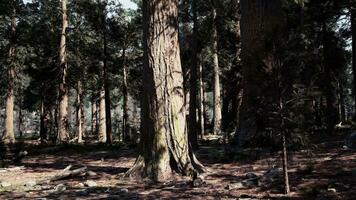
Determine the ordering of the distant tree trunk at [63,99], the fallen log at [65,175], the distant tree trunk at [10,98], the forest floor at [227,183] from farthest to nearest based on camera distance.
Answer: the distant tree trunk at [10,98]
the distant tree trunk at [63,99]
the fallen log at [65,175]
the forest floor at [227,183]

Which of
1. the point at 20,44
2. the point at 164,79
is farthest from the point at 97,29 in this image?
the point at 164,79

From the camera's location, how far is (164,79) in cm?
952

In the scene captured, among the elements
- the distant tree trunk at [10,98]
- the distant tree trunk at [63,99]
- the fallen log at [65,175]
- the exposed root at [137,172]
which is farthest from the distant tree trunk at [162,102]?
the distant tree trunk at [10,98]

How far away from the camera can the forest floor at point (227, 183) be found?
7.10m

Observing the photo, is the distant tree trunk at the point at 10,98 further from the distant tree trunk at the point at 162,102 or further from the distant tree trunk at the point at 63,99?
the distant tree trunk at the point at 162,102

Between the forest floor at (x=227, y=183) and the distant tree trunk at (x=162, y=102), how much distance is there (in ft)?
1.75

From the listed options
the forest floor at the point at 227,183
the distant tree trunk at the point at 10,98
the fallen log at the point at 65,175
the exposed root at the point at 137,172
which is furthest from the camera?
the distant tree trunk at the point at 10,98

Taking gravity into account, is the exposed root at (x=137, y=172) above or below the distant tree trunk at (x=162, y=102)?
below

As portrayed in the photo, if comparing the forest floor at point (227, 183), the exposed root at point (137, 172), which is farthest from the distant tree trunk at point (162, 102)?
the forest floor at point (227, 183)

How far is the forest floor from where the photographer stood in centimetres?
710

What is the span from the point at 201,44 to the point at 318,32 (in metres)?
7.44

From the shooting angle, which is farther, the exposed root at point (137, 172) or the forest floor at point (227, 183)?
the exposed root at point (137, 172)

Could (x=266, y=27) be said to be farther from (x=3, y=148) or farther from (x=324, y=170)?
(x=3, y=148)

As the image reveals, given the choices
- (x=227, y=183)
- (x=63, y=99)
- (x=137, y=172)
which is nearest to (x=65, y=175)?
(x=137, y=172)
